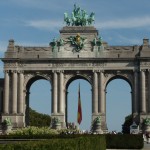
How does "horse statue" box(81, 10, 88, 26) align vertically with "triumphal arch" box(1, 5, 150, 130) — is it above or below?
above

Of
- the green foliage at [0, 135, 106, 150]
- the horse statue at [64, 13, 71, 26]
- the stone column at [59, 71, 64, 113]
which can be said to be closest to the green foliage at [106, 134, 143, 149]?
the green foliage at [0, 135, 106, 150]

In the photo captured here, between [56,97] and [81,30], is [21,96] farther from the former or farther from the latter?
[81,30]

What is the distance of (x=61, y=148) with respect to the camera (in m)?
29.2

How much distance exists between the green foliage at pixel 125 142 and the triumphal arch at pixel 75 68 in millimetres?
34885

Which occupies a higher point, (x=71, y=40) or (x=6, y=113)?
(x=71, y=40)

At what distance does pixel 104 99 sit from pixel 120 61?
24.8 feet

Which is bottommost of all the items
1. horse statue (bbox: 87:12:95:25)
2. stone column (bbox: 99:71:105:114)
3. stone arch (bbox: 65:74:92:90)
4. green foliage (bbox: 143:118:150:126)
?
green foliage (bbox: 143:118:150:126)

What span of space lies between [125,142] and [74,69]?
38.6 metres

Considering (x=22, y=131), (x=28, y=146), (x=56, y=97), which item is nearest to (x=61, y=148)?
(x=28, y=146)

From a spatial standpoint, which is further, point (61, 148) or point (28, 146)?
point (61, 148)

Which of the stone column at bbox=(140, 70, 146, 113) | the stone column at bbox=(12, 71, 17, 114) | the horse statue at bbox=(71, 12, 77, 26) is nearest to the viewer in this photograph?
the stone column at bbox=(140, 70, 146, 113)

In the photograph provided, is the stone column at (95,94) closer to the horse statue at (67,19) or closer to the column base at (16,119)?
the horse statue at (67,19)

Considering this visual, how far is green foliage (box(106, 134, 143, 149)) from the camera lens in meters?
57.3

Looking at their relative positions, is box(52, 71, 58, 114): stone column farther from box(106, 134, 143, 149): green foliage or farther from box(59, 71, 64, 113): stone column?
box(106, 134, 143, 149): green foliage
